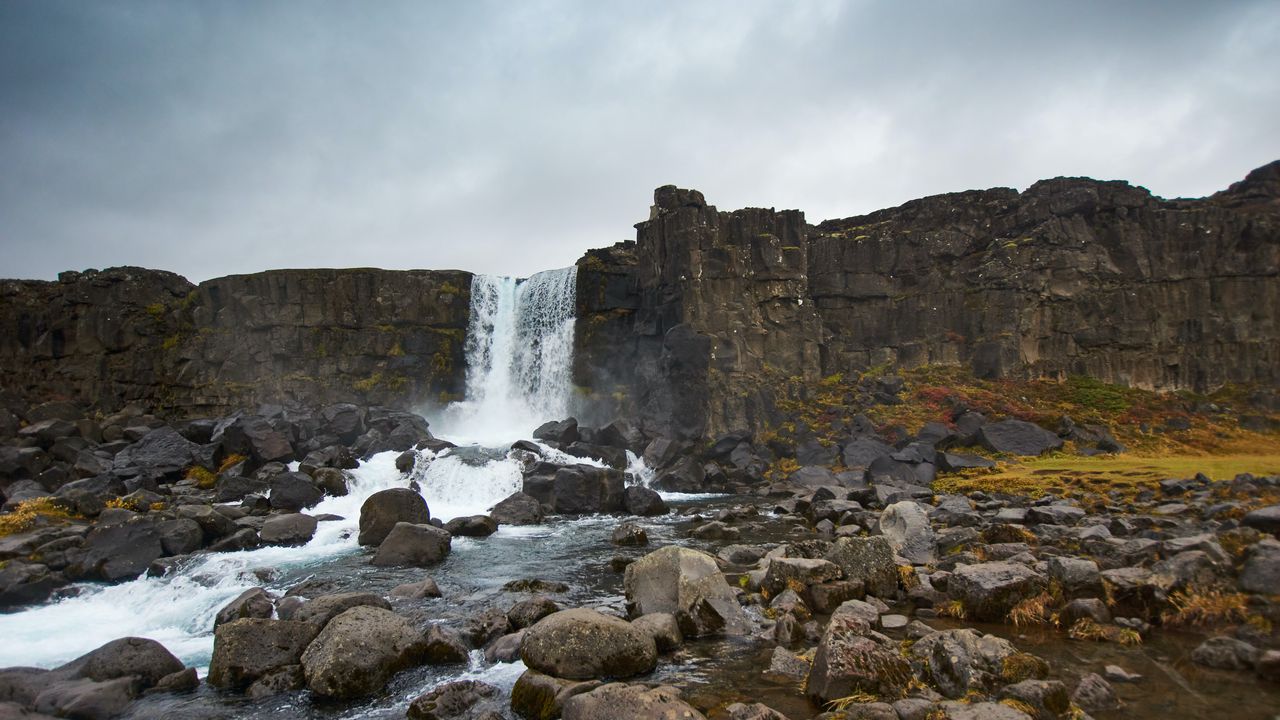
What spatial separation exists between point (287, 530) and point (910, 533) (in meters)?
17.9

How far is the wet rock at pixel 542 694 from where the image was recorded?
8398 millimetres

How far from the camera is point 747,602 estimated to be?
42.0 feet

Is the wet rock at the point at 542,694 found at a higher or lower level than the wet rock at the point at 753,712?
lower

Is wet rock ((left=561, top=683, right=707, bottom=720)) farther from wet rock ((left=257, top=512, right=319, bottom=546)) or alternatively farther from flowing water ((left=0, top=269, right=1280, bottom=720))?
wet rock ((left=257, top=512, right=319, bottom=546))

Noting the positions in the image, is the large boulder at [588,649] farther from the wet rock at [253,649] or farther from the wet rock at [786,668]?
the wet rock at [253,649]

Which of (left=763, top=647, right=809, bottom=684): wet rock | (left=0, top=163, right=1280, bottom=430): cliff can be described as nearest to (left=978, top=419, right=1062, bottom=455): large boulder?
(left=0, top=163, right=1280, bottom=430): cliff

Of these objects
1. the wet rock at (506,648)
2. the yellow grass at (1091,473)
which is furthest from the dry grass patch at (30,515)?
the yellow grass at (1091,473)

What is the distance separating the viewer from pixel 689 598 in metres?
11.8

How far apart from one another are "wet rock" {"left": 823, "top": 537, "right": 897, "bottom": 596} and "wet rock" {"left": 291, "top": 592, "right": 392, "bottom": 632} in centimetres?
840

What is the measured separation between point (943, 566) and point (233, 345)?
52417 millimetres

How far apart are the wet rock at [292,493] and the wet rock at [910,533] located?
66.5 feet

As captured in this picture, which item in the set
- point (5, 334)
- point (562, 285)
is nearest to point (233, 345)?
point (5, 334)

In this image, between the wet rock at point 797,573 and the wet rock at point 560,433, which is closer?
the wet rock at point 797,573

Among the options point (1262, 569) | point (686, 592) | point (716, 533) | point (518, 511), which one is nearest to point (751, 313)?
point (518, 511)
